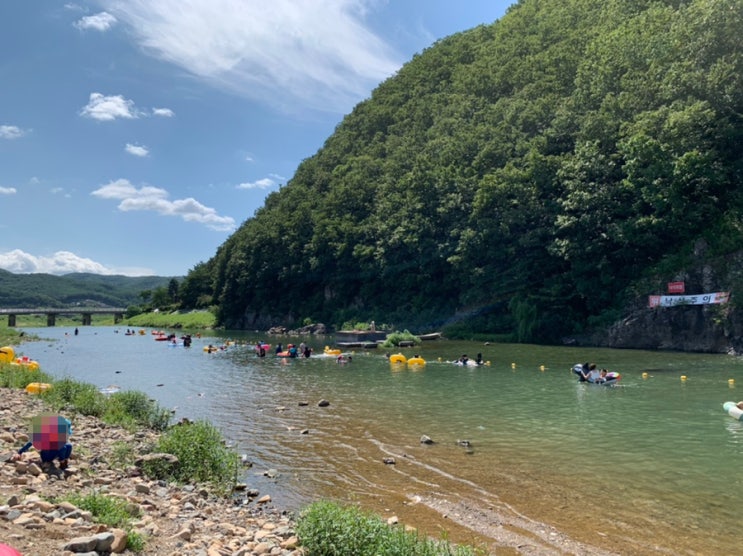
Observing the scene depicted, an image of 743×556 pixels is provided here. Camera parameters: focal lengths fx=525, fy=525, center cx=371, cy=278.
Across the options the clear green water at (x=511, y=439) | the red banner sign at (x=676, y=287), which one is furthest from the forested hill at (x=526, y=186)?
the clear green water at (x=511, y=439)

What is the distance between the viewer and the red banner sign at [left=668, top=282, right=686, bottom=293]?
4566 cm

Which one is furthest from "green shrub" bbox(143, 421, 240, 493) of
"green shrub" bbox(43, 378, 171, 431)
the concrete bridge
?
the concrete bridge

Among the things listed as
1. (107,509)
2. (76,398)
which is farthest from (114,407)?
(107,509)

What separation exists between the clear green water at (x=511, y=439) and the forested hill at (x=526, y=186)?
63.2ft

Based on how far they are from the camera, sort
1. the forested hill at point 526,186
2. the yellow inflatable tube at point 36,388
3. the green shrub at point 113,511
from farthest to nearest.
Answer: the forested hill at point 526,186, the yellow inflatable tube at point 36,388, the green shrub at point 113,511

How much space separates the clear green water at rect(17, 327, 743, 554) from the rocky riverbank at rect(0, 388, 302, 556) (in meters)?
1.98

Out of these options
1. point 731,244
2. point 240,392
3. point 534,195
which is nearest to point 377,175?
point 534,195

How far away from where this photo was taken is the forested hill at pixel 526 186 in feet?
157

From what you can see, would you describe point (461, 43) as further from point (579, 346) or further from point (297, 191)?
point (579, 346)

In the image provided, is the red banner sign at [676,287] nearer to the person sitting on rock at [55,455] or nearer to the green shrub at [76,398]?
the green shrub at [76,398]

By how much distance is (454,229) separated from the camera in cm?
7188

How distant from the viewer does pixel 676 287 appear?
151ft

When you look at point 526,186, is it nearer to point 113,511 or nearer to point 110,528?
point 113,511

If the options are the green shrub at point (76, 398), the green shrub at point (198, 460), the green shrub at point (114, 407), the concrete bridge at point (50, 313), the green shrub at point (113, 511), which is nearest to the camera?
the green shrub at point (113, 511)
